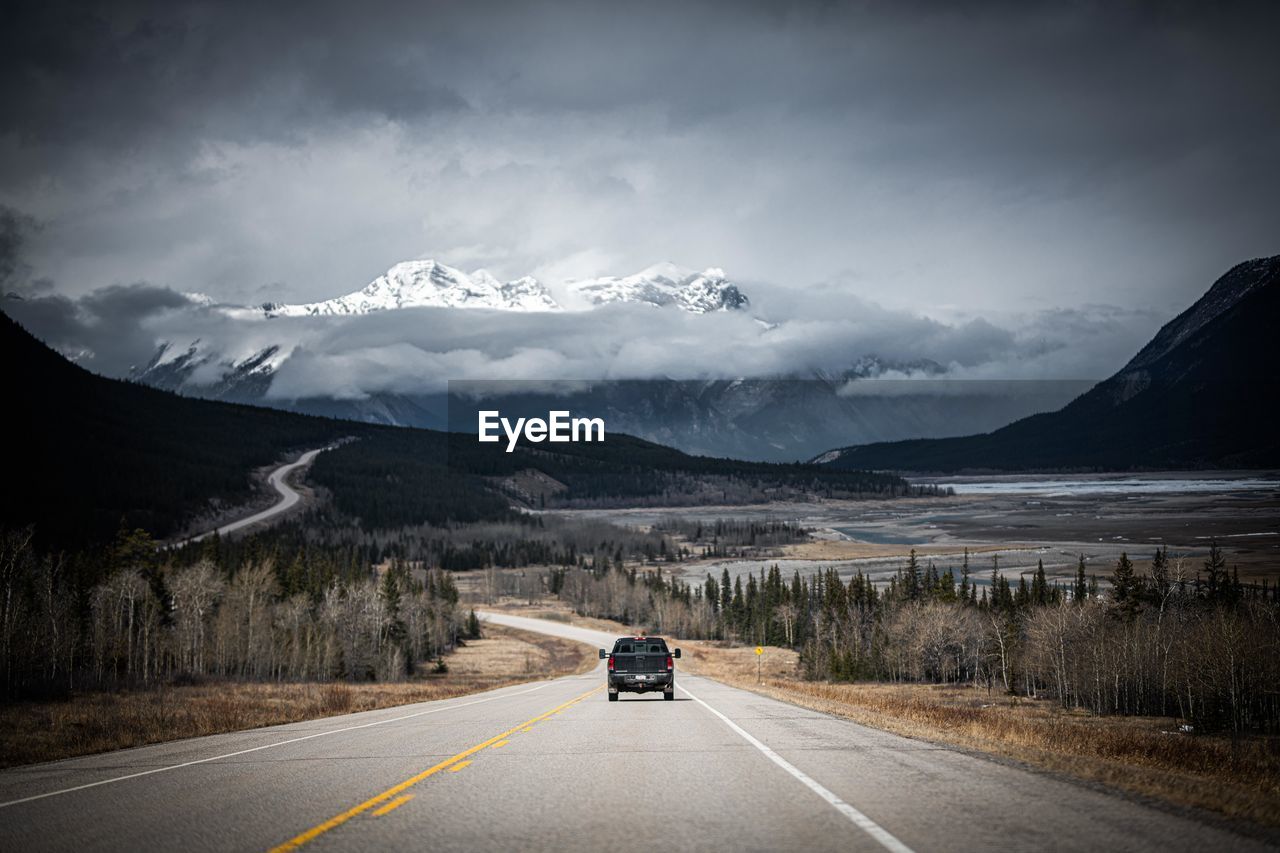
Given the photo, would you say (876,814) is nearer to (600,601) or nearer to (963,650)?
(963,650)

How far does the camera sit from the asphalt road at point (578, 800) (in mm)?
8367

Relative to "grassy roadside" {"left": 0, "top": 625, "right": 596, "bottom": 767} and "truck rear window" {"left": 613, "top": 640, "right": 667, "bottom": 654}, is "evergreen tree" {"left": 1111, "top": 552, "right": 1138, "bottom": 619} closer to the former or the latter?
"grassy roadside" {"left": 0, "top": 625, "right": 596, "bottom": 767}

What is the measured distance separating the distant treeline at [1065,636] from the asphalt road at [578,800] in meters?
76.5

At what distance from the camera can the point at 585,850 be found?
7898 mm

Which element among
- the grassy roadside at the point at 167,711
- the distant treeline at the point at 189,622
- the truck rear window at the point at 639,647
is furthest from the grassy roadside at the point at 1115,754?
the distant treeline at the point at 189,622

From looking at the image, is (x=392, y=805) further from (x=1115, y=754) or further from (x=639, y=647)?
(x=639, y=647)

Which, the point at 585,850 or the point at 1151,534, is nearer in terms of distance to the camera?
the point at 585,850

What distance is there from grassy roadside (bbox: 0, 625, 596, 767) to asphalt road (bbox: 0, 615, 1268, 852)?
3.99m

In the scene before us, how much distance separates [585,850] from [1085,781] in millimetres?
7124

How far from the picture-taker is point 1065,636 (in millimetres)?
95812

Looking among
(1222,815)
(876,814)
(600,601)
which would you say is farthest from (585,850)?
(600,601)

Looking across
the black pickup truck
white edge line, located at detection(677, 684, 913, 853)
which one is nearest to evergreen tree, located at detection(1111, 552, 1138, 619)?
the black pickup truck

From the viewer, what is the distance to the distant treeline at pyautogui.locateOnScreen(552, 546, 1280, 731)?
3236 inches

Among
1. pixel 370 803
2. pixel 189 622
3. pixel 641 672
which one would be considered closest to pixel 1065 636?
pixel 641 672
